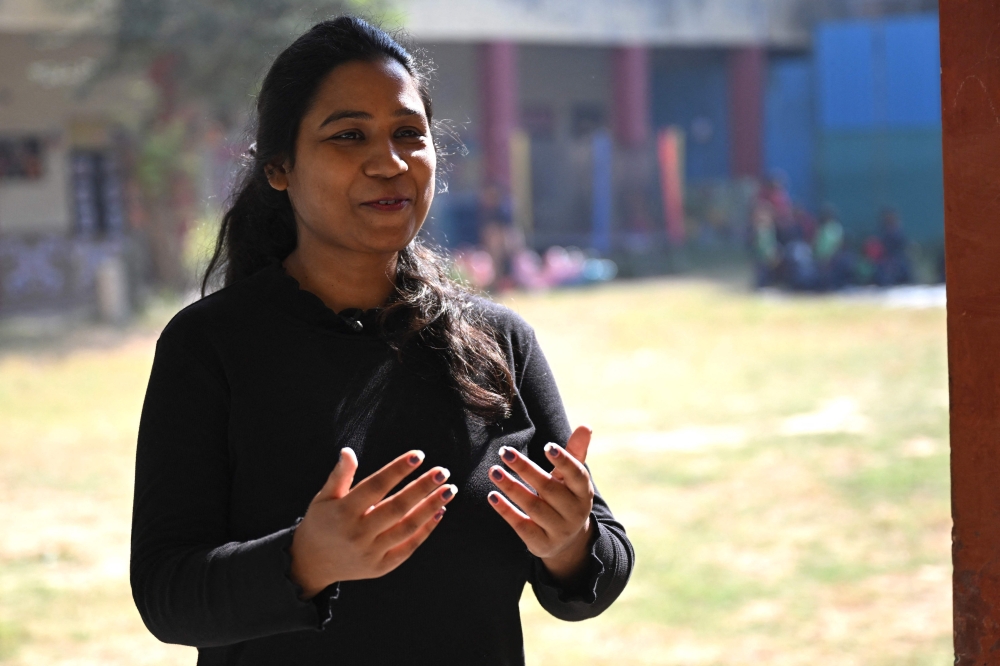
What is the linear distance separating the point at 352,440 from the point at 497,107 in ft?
62.4

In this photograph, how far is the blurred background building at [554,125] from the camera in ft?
51.6

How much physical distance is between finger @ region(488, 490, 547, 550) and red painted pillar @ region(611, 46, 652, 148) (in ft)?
68.2

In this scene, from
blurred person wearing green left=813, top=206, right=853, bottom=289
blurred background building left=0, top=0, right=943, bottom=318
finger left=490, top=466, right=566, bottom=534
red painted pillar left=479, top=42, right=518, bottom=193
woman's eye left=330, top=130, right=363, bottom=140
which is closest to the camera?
finger left=490, top=466, right=566, bottom=534

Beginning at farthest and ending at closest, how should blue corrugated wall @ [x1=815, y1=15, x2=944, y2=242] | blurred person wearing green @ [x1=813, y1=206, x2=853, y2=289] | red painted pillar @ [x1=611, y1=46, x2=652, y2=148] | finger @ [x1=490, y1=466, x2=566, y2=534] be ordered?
red painted pillar @ [x1=611, y1=46, x2=652, y2=148] → blue corrugated wall @ [x1=815, y1=15, x2=944, y2=242] → blurred person wearing green @ [x1=813, y1=206, x2=853, y2=289] → finger @ [x1=490, y1=466, x2=566, y2=534]

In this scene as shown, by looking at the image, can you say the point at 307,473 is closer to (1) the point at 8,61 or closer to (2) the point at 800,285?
(2) the point at 800,285

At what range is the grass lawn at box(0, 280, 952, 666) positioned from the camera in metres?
4.75

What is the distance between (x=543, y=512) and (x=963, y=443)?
0.59 m

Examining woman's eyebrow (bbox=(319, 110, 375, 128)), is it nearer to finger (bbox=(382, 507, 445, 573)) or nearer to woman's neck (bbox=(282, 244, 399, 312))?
woman's neck (bbox=(282, 244, 399, 312))

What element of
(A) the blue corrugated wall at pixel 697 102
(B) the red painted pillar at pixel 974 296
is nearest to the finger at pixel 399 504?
(B) the red painted pillar at pixel 974 296

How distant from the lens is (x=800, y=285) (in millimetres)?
16031

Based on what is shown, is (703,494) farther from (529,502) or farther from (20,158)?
(20,158)

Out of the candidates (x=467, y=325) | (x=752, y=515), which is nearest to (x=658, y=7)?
(x=752, y=515)

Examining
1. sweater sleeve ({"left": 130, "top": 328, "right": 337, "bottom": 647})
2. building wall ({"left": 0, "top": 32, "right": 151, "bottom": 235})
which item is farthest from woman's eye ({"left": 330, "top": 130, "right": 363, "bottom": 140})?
building wall ({"left": 0, "top": 32, "right": 151, "bottom": 235})

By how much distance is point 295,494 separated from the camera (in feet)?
5.19
